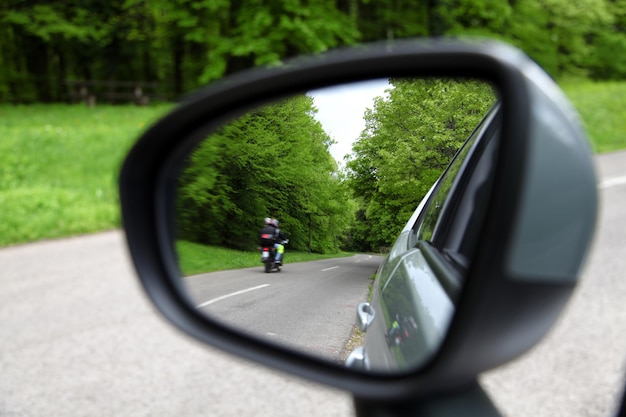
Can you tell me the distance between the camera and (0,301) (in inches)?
215

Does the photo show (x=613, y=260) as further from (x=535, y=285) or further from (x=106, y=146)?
(x=106, y=146)

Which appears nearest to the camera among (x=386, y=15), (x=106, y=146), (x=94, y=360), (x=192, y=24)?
(x=94, y=360)

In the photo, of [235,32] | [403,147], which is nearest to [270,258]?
[403,147]

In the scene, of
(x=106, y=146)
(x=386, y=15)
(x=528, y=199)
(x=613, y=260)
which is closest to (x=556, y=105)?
(x=528, y=199)

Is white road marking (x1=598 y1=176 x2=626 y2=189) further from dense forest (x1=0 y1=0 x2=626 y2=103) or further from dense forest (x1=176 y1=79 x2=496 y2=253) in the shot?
dense forest (x1=0 y1=0 x2=626 y2=103)

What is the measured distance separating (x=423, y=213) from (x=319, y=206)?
27 cm

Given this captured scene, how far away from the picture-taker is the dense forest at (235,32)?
22547 mm

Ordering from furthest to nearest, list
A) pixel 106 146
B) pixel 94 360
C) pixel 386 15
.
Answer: pixel 386 15
pixel 106 146
pixel 94 360

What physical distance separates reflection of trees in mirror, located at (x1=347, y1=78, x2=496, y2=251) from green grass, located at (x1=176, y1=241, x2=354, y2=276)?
0.34 ft

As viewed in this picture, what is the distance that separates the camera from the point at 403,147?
3.62ft

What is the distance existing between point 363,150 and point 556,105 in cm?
46

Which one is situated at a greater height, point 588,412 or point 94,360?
point 588,412

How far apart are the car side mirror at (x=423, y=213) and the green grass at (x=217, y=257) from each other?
0.04 ft

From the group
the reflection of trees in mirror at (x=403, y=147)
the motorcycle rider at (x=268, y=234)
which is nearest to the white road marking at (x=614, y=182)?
the reflection of trees in mirror at (x=403, y=147)
